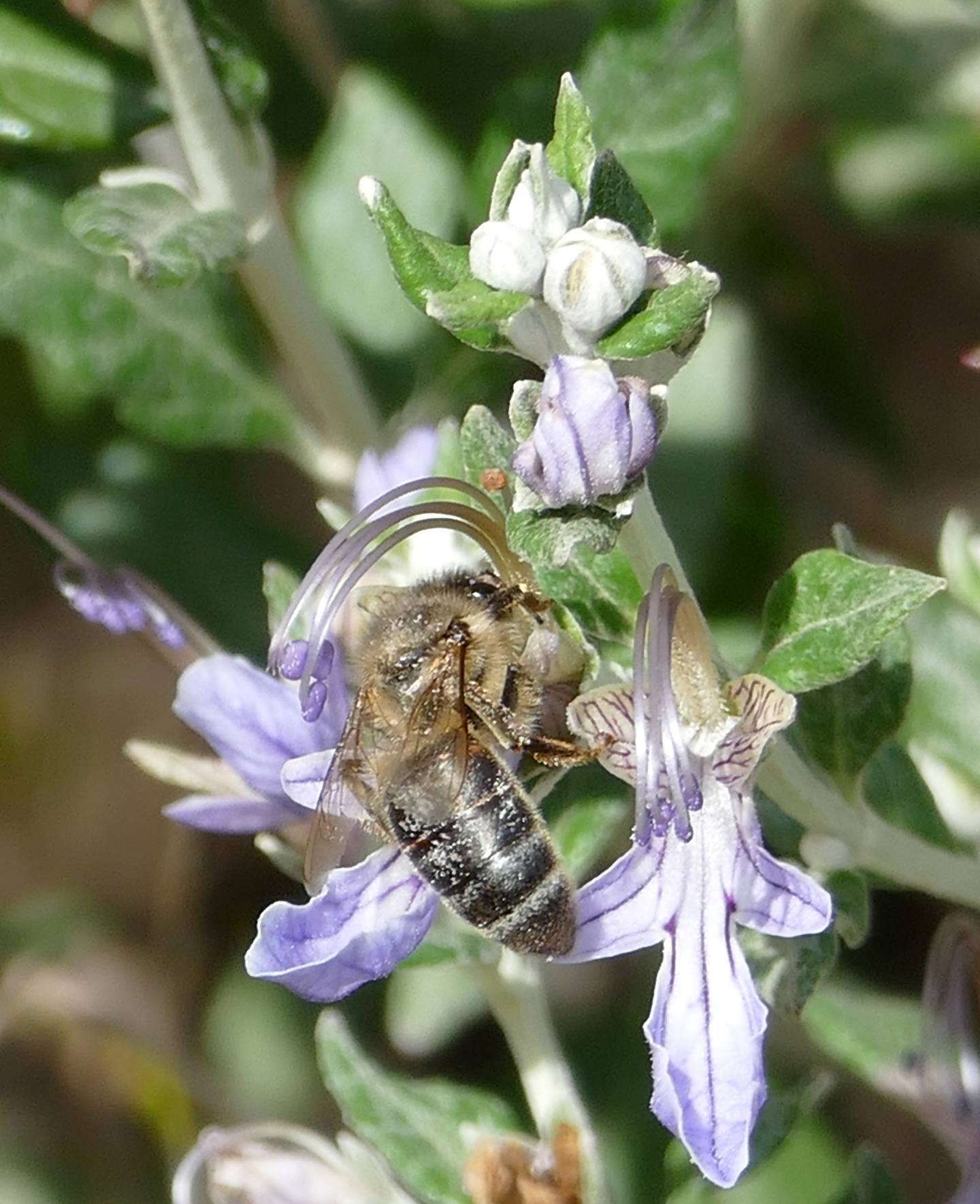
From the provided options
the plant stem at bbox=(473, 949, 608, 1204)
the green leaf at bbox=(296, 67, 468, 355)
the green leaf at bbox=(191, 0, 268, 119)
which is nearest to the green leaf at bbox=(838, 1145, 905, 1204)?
the plant stem at bbox=(473, 949, 608, 1204)

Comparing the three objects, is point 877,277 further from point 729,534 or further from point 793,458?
point 729,534

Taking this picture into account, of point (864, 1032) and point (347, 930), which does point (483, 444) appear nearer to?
point (347, 930)

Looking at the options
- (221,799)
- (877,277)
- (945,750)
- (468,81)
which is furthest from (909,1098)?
(877,277)

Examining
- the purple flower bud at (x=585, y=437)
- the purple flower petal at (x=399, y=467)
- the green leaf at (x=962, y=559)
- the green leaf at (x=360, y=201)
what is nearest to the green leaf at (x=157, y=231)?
the purple flower petal at (x=399, y=467)

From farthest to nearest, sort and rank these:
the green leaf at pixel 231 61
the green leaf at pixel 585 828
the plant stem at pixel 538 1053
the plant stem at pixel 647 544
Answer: the green leaf at pixel 231 61 → the plant stem at pixel 538 1053 → the green leaf at pixel 585 828 → the plant stem at pixel 647 544

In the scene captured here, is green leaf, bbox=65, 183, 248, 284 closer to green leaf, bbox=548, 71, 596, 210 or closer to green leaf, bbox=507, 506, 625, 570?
green leaf, bbox=548, 71, 596, 210

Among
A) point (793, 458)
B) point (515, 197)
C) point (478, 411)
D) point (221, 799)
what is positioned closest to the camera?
point (515, 197)

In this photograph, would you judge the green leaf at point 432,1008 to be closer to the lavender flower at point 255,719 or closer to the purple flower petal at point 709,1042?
the lavender flower at point 255,719

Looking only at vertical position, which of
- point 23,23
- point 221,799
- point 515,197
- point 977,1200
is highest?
point 23,23
